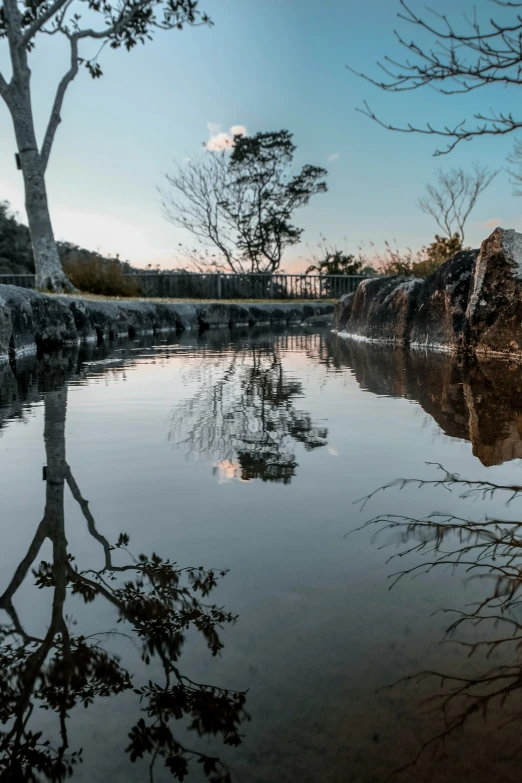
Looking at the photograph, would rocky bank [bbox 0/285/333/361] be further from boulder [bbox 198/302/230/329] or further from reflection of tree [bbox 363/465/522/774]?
reflection of tree [bbox 363/465/522/774]

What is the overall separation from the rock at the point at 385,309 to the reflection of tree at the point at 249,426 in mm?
3398

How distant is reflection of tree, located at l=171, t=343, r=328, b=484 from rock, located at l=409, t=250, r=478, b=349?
2.39 m

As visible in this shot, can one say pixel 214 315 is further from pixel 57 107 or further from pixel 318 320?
pixel 57 107

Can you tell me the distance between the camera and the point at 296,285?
19109 mm

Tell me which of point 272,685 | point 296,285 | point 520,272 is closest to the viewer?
point 272,685

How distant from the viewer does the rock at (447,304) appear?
536cm

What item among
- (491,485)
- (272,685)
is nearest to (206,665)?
(272,685)

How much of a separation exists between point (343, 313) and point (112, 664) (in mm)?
9513

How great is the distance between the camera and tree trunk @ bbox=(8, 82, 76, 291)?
995 centimetres

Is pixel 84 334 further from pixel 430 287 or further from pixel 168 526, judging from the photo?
pixel 168 526

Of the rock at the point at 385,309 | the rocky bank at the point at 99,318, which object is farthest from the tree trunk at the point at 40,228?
the rock at the point at 385,309

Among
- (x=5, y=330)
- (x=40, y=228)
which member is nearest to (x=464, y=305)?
(x=5, y=330)

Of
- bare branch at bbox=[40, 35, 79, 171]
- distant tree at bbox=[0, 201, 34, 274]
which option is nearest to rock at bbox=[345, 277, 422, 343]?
bare branch at bbox=[40, 35, 79, 171]

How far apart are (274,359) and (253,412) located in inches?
100
